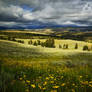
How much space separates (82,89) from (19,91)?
1940mm

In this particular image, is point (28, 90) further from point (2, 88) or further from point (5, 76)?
point (5, 76)

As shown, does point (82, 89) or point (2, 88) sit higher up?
point (2, 88)

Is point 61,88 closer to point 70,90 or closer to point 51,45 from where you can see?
point 70,90

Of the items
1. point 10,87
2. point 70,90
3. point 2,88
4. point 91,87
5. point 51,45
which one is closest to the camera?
point 2,88

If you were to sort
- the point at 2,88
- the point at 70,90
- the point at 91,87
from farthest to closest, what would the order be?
the point at 91,87, the point at 70,90, the point at 2,88

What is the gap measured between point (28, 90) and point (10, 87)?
53cm

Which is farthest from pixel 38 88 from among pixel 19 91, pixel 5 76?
pixel 5 76

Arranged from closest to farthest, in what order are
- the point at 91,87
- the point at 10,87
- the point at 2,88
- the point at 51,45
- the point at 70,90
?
the point at 2,88
the point at 10,87
the point at 70,90
the point at 91,87
the point at 51,45

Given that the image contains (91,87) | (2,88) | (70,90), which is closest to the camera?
(2,88)

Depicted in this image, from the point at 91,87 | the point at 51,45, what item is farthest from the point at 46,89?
the point at 51,45

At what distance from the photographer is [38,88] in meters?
3.18

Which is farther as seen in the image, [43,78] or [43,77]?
[43,77]

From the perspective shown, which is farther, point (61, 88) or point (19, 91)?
point (61, 88)

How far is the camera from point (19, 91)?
2.92m
